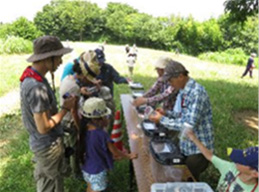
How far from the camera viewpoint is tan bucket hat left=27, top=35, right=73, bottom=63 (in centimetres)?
240

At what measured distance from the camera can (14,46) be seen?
58.0 ft

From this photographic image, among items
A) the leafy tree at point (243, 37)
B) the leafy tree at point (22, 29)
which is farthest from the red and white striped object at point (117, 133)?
the leafy tree at point (243, 37)

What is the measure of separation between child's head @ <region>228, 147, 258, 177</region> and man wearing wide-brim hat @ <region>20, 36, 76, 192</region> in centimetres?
142

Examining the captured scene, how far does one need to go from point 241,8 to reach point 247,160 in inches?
238

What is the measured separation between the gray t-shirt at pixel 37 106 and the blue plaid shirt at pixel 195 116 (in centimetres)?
101

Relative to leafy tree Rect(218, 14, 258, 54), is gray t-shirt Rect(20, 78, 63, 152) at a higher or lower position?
higher

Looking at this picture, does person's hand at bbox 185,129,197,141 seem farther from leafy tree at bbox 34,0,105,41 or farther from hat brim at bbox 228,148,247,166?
leafy tree at bbox 34,0,105,41

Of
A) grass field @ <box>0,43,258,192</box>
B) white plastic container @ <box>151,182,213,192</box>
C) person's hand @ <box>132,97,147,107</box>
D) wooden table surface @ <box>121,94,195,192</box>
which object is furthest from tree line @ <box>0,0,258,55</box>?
white plastic container @ <box>151,182,213,192</box>

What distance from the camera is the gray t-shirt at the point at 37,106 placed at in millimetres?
2244

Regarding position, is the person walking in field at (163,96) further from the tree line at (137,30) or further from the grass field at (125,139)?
the tree line at (137,30)

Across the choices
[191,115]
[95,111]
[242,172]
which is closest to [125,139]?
[95,111]

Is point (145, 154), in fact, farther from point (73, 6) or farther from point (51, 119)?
point (73, 6)

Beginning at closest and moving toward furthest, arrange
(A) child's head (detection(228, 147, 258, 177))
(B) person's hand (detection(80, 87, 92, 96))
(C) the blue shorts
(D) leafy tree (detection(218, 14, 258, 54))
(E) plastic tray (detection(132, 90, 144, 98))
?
(A) child's head (detection(228, 147, 258, 177))
(C) the blue shorts
(B) person's hand (detection(80, 87, 92, 96))
(E) plastic tray (detection(132, 90, 144, 98))
(D) leafy tree (detection(218, 14, 258, 54))

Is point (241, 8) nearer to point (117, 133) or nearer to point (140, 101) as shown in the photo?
point (140, 101)
